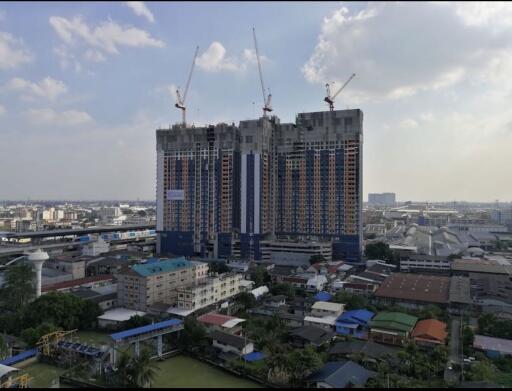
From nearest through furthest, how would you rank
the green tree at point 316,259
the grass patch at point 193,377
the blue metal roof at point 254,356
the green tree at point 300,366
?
1. the green tree at point 300,366
2. the grass patch at point 193,377
3. the blue metal roof at point 254,356
4. the green tree at point 316,259

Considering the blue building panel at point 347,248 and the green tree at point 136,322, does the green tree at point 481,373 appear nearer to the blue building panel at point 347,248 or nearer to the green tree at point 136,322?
the green tree at point 136,322

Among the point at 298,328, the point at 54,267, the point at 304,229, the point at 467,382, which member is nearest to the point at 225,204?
the point at 304,229

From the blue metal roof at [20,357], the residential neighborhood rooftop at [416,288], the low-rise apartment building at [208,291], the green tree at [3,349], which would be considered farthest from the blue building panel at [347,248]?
the green tree at [3,349]

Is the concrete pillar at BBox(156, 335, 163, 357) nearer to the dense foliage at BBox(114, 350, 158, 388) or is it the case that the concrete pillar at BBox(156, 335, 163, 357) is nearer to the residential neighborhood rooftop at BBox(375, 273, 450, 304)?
the dense foliage at BBox(114, 350, 158, 388)

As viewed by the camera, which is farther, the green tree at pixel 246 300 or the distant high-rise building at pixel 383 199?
the distant high-rise building at pixel 383 199

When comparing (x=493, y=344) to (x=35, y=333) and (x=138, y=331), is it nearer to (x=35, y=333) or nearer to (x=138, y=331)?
(x=138, y=331)

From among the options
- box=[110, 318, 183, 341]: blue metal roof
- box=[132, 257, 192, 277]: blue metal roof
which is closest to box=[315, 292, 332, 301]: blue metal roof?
box=[132, 257, 192, 277]: blue metal roof
